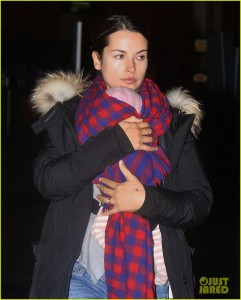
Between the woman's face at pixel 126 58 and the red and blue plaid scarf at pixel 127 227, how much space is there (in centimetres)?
10

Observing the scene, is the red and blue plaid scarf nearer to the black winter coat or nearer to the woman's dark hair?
the black winter coat

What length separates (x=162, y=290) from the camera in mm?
2510

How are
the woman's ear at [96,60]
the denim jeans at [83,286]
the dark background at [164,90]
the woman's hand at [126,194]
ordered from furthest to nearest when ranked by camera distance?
the dark background at [164,90] < the woman's ear at [96,60] < the denim jeans at [83,286] < the woman's hand at [126,194]

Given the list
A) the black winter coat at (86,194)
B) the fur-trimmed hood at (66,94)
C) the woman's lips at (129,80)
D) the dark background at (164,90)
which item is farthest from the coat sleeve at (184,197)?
the dark background at (164,90)

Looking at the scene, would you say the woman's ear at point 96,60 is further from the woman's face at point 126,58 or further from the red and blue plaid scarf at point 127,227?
the red and blue plaid scarf at point 127,227

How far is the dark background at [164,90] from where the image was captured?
19.0ft

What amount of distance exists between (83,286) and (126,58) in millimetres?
814

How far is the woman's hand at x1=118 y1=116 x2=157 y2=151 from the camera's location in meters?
2.35

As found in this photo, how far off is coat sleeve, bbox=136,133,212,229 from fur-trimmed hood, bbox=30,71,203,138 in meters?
0.13

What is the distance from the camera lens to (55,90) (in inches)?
104

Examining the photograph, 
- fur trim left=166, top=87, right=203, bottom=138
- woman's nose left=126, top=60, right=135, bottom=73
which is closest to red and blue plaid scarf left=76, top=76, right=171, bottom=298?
woman's nose left=126, top=60, right=135, bottom=73

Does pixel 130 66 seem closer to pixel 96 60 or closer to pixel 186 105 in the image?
pixel 96 60

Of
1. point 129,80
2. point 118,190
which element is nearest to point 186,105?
point 129,80

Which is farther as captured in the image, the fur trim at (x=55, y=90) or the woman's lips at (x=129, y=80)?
Result: the fur trim at (x=55, y=90)
